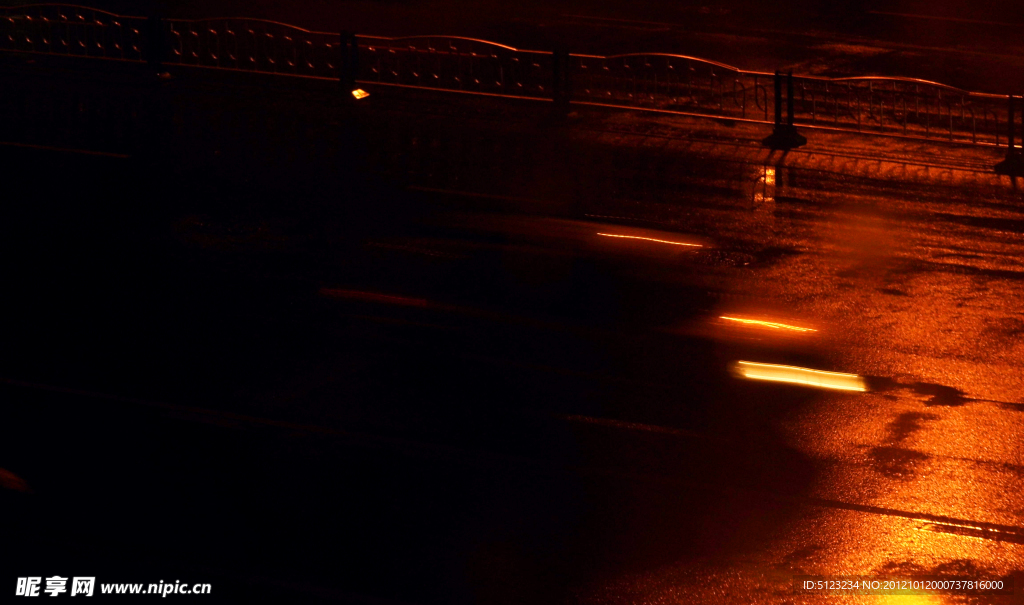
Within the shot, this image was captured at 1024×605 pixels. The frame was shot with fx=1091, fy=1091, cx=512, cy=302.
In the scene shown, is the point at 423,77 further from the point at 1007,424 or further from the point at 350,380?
the point at 1007,424

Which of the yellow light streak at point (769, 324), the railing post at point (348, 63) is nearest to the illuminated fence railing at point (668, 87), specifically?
the railing post at point (348, 63)

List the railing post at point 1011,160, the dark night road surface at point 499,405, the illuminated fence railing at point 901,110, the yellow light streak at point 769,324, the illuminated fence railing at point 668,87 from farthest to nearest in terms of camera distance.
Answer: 1. the illuminated fence railing at point 668,87
2. the illuminated fence railing at point 901,110
3. the railing post at point 1011,160
4. the yellow light streak at point 769,324
5. the dark night road surface at point 499,405

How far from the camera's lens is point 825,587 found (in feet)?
19.2

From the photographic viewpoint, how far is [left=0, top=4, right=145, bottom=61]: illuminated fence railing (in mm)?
19828

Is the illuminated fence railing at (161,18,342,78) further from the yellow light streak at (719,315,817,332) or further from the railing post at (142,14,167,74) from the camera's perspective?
the yellow light streak at (719,315,817,332)

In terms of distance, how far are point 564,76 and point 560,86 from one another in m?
0.19

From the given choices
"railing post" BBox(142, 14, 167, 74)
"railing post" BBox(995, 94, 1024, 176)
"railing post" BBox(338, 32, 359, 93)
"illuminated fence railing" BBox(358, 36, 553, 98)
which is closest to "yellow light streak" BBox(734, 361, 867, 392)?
"railing post" BBox(995, 94, 1024, 176)

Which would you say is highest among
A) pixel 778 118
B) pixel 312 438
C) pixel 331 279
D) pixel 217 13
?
pixel 217 13

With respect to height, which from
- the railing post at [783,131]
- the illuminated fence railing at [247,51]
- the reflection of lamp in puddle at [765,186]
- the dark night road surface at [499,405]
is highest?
the illuminated fence railing at [247,51]

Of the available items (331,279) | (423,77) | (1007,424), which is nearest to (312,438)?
(331,279)

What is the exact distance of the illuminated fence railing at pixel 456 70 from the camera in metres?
17.7

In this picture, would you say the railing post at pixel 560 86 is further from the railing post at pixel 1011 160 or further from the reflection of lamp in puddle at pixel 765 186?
the railing post at pixel 1011 160

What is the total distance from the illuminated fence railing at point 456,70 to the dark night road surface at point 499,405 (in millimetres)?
5266

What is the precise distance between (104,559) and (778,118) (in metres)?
11.6
